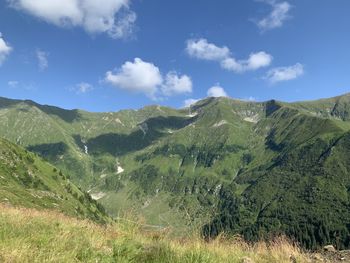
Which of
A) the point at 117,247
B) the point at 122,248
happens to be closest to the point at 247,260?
the point at 122,248

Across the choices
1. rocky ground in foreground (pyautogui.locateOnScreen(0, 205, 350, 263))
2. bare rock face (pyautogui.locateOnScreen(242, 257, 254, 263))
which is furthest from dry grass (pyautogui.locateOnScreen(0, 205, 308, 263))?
bare rock face (pyautogui.locateOnScreen(242, 257, 254, 263))

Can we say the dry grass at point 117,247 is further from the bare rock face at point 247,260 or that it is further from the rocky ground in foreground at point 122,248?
the bare rock face at point 247,260

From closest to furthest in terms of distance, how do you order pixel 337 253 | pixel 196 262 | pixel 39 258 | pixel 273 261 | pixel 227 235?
pixel 39 258
pixel 196 262
pixel 273 261
pixel 337 253
pixel 227 235

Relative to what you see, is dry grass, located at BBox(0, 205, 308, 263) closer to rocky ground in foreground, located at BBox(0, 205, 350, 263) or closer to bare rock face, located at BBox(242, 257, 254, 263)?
rocky ground in foreground, located at BBox(0, 205, 350, 263)

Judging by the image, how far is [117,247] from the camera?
345 inches

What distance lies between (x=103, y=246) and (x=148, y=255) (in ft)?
4.25

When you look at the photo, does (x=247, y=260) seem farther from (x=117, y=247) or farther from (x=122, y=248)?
(x=117, y=247)

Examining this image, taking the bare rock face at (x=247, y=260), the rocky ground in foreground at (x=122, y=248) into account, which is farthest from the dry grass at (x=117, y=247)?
the bare rock face at (x=247, y=260)

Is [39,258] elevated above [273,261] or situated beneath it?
elevated above

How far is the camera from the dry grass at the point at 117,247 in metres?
7.23

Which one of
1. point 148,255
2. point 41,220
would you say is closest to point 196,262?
point 148,255

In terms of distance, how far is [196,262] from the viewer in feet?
26.1

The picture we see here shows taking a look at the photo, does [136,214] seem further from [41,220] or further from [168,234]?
[41,220]

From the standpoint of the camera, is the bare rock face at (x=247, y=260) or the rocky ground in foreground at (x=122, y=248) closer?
the rocky ground in foreground at (x=122, y=248)
